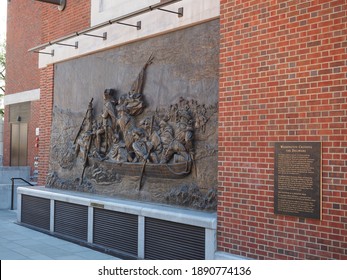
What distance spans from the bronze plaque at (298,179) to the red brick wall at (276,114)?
0.08 metres

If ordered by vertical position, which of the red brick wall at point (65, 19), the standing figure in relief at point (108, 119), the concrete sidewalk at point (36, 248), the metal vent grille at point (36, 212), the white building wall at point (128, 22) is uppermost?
the red brick wall at point (65, 19)

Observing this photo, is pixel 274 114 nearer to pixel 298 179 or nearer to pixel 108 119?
pixel 298 179

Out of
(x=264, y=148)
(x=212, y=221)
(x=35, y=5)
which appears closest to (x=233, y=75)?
(x=264, y=148)

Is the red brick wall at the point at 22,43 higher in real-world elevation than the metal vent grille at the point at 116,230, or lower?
higher

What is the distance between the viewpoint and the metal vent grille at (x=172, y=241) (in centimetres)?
663

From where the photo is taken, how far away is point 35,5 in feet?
68.2

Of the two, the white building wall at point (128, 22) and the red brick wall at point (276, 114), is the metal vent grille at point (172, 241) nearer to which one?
the red brick wall at point (276, 114)

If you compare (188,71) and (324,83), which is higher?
(188,71)

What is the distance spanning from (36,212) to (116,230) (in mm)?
3596

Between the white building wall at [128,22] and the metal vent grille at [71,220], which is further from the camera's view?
the metal vent grille at [71,220]

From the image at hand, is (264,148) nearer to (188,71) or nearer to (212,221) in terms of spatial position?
(212,221)

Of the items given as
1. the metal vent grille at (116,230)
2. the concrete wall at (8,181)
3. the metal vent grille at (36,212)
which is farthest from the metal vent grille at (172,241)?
the concrete wall at (8,181)

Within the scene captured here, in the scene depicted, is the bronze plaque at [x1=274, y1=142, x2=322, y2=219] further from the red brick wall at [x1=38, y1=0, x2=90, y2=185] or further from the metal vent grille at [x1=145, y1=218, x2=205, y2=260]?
the red brick wall at [x1=38, y1=0, x2=90, y2=185]

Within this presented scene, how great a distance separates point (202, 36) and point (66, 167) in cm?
512
